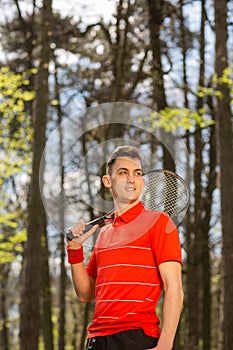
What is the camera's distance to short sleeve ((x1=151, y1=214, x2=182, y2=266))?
3.21 metres

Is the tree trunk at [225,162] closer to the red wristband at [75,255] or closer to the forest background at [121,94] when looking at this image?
the forest background at [121,94]

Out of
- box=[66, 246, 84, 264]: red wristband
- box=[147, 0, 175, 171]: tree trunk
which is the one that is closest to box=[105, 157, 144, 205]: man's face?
box=[66, 246, 84, 264]: red wristband

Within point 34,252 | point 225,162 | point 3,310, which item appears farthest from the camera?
point 3,310

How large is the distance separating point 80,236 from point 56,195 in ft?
1.69

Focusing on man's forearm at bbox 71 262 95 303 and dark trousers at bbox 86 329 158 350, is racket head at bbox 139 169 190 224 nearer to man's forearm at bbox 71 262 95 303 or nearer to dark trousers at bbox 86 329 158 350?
man's forearm at bbox 71 262 95 303

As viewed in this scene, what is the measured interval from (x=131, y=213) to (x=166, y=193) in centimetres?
28

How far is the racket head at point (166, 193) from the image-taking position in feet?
11.7

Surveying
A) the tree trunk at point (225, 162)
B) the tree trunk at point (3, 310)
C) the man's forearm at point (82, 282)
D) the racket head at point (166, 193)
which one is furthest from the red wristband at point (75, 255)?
the tree trunk at point (3, 310)

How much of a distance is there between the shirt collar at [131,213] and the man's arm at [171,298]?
0.96 feet

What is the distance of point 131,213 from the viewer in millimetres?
3395

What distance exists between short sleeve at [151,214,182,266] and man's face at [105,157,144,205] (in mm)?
185

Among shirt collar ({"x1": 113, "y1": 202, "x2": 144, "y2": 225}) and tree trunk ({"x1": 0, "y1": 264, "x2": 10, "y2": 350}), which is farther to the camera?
tree trunk ({"x1": 0, "y1": 264, "x2": 10, "y2": 350})

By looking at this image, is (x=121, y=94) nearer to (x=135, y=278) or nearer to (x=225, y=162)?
(x=225, y=162)

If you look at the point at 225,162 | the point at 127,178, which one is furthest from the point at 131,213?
the point at 225,162
